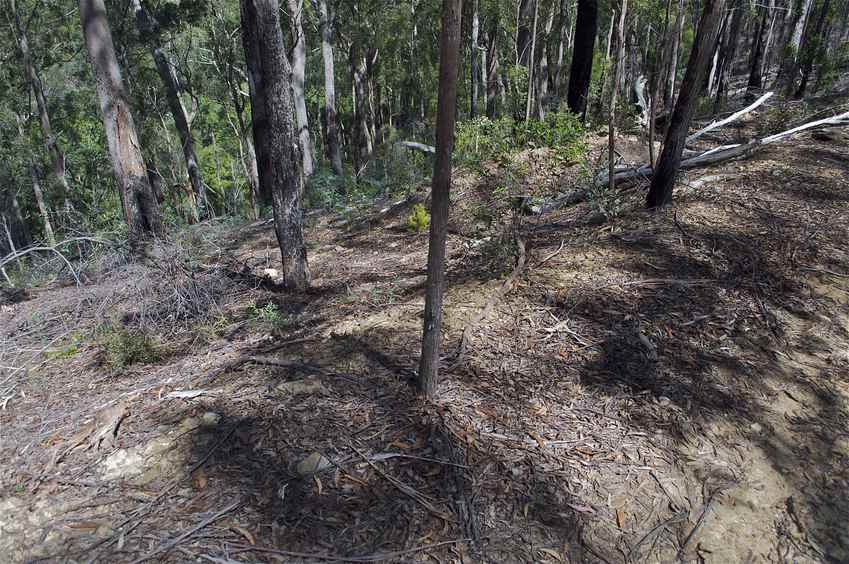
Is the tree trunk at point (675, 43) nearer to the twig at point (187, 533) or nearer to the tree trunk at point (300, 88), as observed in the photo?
the twig at point (187, 533)

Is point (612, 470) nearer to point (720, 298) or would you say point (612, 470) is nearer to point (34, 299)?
point (720, 298)

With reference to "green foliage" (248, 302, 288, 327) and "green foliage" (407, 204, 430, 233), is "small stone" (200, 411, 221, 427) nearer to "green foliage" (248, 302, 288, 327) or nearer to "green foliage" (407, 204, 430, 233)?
"green foliage" (248, 302, 288, 327)

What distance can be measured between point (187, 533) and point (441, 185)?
2.08 metres

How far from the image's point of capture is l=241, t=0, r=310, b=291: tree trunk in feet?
14.8

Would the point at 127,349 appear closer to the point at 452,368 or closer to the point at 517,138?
the point at 452,368

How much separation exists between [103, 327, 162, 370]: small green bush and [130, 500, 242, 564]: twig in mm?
2096

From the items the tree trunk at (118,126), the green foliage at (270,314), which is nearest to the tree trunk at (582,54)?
the green foliage at (270,314)

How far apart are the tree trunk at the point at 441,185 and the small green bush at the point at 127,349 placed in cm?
245

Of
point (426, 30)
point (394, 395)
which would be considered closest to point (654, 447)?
point (394, 395)

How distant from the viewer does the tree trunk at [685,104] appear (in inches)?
190

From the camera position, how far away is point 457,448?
275cm

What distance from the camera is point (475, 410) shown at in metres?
3.04

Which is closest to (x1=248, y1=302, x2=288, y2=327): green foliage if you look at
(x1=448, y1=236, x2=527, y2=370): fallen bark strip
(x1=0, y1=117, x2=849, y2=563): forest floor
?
(x1=0, y1=117, x2=849, y2=563): forest floor

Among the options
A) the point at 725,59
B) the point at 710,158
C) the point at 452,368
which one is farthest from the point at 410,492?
the point at 725,59
